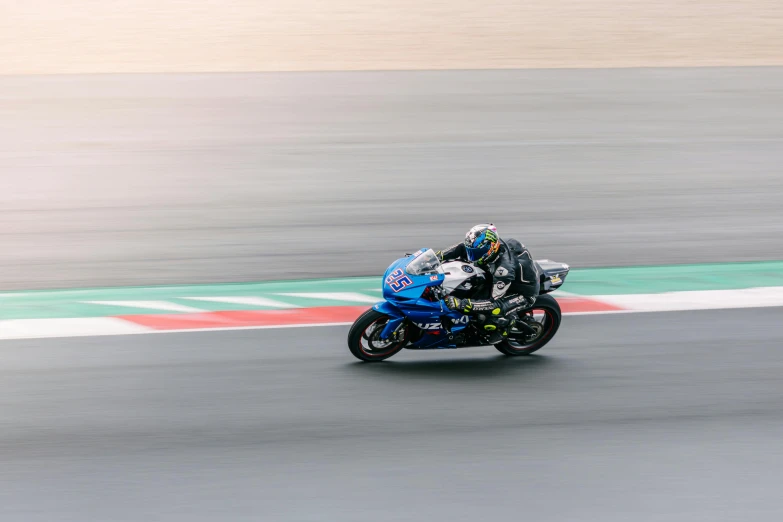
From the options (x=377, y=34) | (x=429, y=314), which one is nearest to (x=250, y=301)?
(x=429, y=314)

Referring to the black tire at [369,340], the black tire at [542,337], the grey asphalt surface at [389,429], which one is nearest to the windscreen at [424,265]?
the black tire at [369,340]

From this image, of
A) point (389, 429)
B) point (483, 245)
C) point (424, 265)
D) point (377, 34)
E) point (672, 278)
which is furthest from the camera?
point (377, 34)

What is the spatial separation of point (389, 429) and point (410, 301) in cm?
158

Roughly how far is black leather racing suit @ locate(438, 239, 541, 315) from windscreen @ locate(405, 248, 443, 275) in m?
0.26

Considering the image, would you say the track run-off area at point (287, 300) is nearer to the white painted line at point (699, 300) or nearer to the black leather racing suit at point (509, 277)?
the white painted line at point (699, 300)

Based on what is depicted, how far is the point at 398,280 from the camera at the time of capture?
9.78 m

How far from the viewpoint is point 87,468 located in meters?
7.89

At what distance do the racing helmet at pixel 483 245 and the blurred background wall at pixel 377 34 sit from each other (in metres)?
17.3

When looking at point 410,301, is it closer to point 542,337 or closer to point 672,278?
point 542,337

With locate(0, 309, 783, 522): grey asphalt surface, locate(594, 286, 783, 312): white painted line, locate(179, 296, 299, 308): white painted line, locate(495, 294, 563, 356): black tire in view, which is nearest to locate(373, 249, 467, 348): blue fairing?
locate(0, 309, 783, 522): grey asphalt surface

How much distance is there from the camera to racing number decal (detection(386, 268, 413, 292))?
9758 millimetres

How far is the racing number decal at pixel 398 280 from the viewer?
9758 mm

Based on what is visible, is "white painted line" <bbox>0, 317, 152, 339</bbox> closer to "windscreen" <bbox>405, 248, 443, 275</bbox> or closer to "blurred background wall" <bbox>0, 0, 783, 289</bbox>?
"blurred background wall" <bbox>0, 0, 783, 289</bbox>

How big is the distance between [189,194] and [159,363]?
7.18 metres
